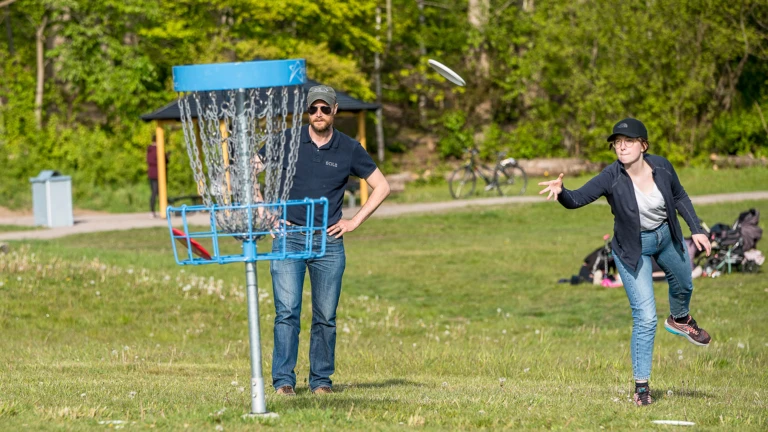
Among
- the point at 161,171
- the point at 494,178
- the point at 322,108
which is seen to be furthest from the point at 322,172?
the point at 494,178

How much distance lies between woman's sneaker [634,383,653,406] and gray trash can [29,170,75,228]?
21.1m

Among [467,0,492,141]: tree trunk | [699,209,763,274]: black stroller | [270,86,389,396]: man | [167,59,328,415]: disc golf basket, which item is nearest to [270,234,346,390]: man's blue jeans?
[270,86,389,396]: man

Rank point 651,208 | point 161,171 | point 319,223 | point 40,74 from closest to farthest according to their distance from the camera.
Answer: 1. point 651,208
2. point 319,223
3. point 161,171
4. point 40,74

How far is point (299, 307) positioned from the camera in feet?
24.7

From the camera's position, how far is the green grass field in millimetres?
6377

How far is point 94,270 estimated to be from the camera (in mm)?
15258

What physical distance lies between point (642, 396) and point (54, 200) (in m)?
21.3

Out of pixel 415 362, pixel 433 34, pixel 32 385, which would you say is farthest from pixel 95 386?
pixel 433 34

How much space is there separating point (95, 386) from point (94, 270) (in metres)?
7.72

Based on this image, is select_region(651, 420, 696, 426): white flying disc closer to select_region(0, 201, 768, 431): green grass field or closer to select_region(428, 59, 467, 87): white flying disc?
select_region(0, 201, 768, 431): green grass field

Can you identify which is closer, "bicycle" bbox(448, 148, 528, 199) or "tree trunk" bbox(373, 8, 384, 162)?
"bicycle" bbox(448, 148, 528, 199)

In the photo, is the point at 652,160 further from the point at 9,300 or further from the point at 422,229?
the point at 422,229

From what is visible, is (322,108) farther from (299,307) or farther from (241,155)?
(241,155)

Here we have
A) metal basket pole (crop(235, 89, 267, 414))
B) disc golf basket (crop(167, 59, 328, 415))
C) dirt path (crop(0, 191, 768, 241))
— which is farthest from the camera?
dirt path (crop(0, 191, 768, 241))
